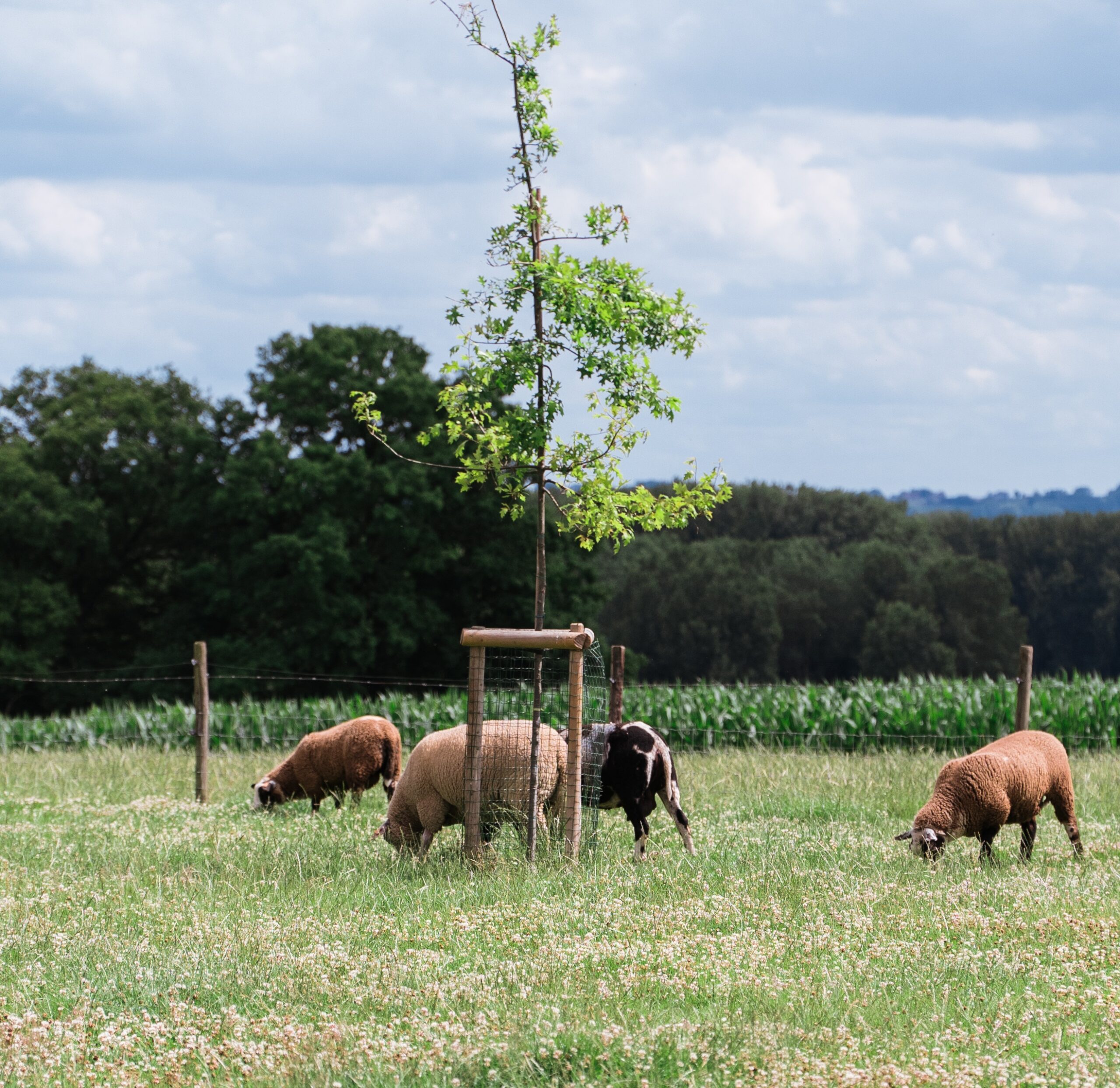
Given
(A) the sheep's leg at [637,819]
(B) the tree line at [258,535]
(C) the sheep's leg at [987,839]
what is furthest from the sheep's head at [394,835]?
(B) the tree line at [258,535]

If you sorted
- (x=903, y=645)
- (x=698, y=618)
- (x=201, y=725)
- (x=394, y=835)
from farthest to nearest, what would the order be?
(x=698, y=618), (x=903, y=645), (x=201, y=725), (x=394, y=835)

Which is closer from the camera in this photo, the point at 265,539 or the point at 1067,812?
the point at 1067,812

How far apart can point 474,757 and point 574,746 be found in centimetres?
79

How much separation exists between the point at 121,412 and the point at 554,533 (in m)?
15.1

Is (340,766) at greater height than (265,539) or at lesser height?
lesser

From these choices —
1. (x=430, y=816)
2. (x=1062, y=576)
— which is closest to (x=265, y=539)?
(x=430, y=816)

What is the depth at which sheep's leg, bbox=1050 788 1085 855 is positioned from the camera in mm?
10469

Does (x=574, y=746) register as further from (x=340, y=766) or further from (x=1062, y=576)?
(x=1062, y=576)

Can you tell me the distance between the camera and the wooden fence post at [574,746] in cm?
962

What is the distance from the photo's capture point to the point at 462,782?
9.97 metres

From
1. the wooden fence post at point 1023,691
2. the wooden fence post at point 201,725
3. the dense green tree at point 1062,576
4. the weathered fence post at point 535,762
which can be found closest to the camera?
the weathered fence post at point 535,762

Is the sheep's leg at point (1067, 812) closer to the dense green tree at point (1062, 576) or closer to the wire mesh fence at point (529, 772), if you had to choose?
the wire mesh fence at point (529, 772)

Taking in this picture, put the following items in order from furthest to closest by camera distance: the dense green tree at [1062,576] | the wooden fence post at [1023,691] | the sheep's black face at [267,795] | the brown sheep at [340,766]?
the dense green tree at [1062,576] < the wooden fence post at [1023,691] < the brown sheep at [340,766] < the sheep's black face at [267,795]

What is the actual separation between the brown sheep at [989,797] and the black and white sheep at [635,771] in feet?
6.55
